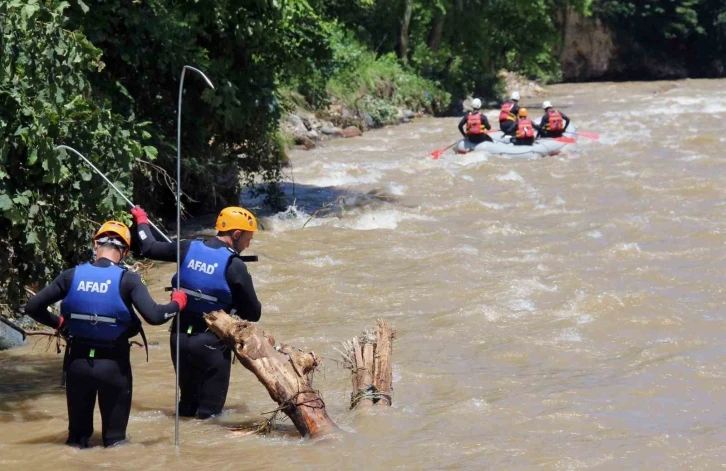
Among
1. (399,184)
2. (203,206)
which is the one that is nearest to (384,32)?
(399,184)

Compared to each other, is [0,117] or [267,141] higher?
[0,117]

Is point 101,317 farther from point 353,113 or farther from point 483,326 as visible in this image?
point 353,113

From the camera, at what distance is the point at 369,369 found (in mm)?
6977

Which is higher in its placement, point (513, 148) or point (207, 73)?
point (207, 73)

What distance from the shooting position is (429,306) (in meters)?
10.7

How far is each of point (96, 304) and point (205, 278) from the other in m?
0.87

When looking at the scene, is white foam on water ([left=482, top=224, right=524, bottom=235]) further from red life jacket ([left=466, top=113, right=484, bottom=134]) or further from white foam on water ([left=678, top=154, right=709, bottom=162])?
red life jacket ([left=466, top=113, right=484, bottom=134])

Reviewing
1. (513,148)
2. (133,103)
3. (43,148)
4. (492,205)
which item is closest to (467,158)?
(513,148)

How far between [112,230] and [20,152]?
2.17m

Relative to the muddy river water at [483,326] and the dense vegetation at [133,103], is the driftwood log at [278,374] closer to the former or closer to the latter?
the muddy river water at [483,326]

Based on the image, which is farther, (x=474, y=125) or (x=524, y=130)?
(x=474, y=125)

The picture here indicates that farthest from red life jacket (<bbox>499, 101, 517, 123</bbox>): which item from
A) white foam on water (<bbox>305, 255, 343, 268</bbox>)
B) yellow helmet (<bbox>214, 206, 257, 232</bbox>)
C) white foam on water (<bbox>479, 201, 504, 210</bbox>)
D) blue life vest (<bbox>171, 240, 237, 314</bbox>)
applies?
blue life vest (<bbox>171, 240, 237, 314</bbox>)

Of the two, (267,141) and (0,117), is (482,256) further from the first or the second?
(0,117)

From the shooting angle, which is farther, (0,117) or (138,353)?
(138,353)
